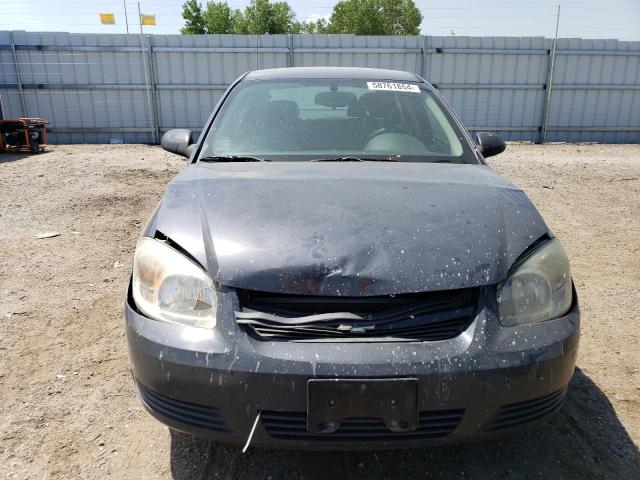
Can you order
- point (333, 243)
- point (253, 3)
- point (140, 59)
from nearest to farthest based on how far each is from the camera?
point (333, 243)
point (140, 59)
point (253, 3)

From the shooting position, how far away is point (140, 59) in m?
12.2

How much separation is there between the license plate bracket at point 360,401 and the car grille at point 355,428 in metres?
0.03

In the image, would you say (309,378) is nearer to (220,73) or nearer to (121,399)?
(121,399)

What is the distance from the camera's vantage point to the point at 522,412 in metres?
1.58

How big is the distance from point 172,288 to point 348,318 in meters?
0.58

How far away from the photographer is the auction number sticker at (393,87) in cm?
300

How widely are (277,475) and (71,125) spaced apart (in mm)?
12616

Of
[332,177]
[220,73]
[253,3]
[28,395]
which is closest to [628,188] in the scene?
[332,177]

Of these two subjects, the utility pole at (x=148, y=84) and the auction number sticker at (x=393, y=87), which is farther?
the utility pole at (x=148, y=84)

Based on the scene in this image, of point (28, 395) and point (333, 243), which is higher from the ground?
point (333, 243)

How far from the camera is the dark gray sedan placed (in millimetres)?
1466

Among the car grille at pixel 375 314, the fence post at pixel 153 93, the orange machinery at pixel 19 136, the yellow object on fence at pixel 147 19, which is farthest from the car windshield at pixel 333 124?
the yellow object on fence at pixel 147 19

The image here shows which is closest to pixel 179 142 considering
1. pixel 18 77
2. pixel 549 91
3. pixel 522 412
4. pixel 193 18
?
pixel 522 412

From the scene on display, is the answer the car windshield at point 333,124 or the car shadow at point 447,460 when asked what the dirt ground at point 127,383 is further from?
the car windshield at point 333,124
